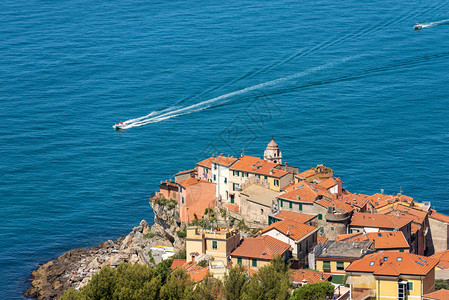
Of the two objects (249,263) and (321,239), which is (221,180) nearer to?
(321,239)

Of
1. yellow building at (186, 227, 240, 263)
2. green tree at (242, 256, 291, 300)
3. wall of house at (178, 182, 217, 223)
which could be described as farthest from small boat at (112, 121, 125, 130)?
green tree at (242, 256, 291, 300)

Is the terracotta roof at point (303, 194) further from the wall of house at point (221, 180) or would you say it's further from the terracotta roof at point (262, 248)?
the wall of house at point (221, 180)

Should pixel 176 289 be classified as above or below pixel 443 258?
below

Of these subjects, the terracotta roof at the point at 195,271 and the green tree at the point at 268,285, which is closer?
the green tree at the point at 268,285

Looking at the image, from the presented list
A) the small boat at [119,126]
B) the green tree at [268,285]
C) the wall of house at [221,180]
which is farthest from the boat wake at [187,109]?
the green tree at [268,285]

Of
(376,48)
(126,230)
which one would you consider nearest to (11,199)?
(126,230)

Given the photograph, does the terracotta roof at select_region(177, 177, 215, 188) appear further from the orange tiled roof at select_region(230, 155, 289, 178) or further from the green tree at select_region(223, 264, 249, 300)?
the green tree at select_region(223, 264, 249, 300)

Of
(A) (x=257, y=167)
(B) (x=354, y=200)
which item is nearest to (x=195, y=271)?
(A) (x=257, y=167)
